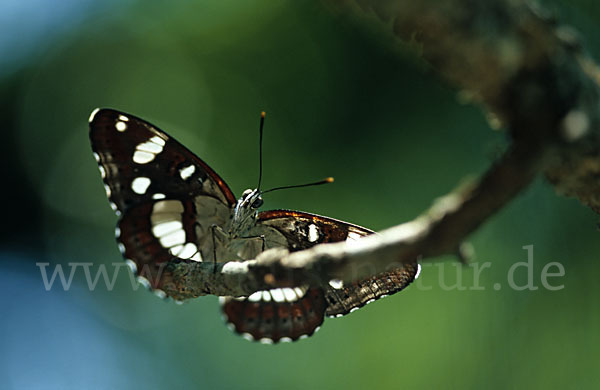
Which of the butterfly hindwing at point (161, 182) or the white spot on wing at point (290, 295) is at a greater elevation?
the butterfly hindwing at point (161, 182)

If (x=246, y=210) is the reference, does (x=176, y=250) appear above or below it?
below

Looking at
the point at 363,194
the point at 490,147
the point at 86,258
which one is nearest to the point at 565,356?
the point at 363,194

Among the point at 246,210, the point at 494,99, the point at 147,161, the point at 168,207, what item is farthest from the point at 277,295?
the point at 494,99

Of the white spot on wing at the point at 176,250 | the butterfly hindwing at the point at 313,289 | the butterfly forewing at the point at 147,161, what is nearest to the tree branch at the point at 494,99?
the butterfly hindwing at the point at 313,289

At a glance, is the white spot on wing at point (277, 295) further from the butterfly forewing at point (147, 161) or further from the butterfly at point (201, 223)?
the butterfly forewing at point (147, 161)

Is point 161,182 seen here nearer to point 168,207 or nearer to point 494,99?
point 168,207
